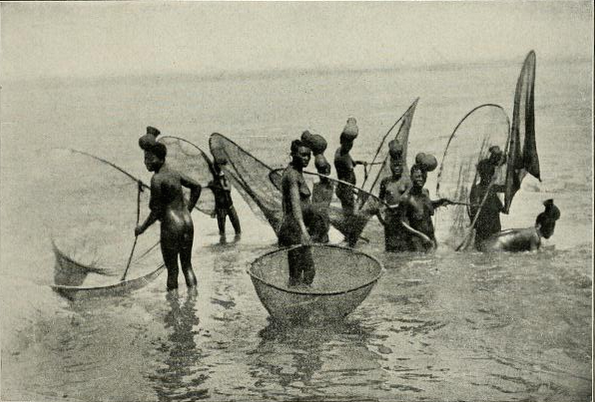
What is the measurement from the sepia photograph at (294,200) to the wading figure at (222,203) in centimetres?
1

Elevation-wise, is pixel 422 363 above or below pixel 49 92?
below

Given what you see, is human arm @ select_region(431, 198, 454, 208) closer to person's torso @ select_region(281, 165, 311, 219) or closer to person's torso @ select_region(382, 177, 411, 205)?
person's torso @ select_region(382, 177, 411, 205)

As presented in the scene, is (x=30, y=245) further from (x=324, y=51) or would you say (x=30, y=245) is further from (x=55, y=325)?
(x=324, y=51)

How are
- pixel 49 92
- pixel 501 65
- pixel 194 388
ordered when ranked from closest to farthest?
pixel 194 388, pixel 49 92, pixel 501 65

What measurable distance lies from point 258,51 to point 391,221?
1.42m

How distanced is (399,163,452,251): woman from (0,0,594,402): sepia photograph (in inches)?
0.6

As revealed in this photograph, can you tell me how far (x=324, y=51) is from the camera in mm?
4527

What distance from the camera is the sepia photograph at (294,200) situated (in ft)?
14.0

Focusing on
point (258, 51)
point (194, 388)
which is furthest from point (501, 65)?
point (194, 388)

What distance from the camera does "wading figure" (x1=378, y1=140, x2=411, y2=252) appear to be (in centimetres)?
488

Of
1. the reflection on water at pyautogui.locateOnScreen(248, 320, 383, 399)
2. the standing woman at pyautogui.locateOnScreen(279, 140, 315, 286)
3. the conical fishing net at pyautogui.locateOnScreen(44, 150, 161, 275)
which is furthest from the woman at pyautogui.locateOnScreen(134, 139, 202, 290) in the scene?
the reflection on water at pyautogui.locateOnScreen(248, 320, 383, 399)

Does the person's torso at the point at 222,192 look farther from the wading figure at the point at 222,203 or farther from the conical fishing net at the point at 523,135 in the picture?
the conical fishing net at the point at 523,135

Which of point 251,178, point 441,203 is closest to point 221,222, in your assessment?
point 251,178

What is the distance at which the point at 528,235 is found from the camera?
4797mm
